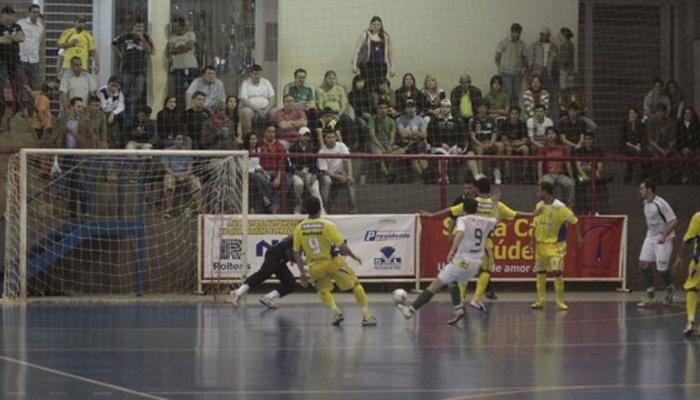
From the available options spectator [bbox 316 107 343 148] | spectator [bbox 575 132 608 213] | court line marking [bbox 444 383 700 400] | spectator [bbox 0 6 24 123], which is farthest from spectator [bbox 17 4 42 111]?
court line marking [bbox 444 383 700 400]

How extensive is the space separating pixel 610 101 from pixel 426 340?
16816 mm

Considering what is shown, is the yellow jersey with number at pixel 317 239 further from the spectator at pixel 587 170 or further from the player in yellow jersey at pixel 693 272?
the spectator at pixel 587 170

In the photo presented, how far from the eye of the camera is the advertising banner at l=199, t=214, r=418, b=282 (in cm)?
2575

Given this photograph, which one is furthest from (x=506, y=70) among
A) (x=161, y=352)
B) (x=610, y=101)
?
(x=161, y=352)

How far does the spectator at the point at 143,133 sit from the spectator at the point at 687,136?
12.4m

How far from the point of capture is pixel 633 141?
30297mm

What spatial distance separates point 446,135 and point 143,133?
678 centimetres

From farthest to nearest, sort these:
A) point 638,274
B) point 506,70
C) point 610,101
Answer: point 610,101
point 506,70
point 638,274

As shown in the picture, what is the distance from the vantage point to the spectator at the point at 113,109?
26.8 metres

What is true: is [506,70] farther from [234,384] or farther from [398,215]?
[234,384]

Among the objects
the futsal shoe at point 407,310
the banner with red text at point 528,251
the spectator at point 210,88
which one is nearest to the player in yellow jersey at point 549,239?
the banner with red text at point 528,251

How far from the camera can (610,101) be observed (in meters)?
33.6

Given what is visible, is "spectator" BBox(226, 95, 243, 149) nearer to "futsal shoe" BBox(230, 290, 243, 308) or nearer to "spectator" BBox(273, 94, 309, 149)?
"spectator" BBox(273, 94, 309, 149)

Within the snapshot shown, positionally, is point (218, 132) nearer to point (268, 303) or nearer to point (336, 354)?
point (268, 303)
